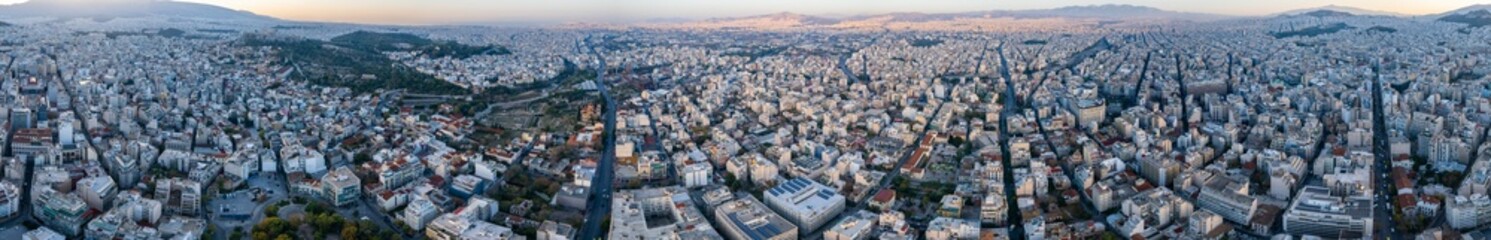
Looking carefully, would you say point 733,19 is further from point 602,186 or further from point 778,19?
point 602,186

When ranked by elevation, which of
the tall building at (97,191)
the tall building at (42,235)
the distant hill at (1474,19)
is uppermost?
the distant hill at (1474,19)

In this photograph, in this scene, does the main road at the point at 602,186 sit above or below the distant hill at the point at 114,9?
below

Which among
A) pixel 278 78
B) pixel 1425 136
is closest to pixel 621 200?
pixel 1425 136

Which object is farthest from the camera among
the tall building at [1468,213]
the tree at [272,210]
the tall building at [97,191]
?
the tall building at [97,191]

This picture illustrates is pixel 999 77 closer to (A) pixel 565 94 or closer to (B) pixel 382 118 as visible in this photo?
(A) pixel 565 94

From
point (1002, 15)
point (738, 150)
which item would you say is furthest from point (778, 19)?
point (738, 150)

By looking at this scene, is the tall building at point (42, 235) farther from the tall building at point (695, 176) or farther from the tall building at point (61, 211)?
the tall building at point (695, 176)

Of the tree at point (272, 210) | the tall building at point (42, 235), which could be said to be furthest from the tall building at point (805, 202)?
the tall building at point (42, 235)
